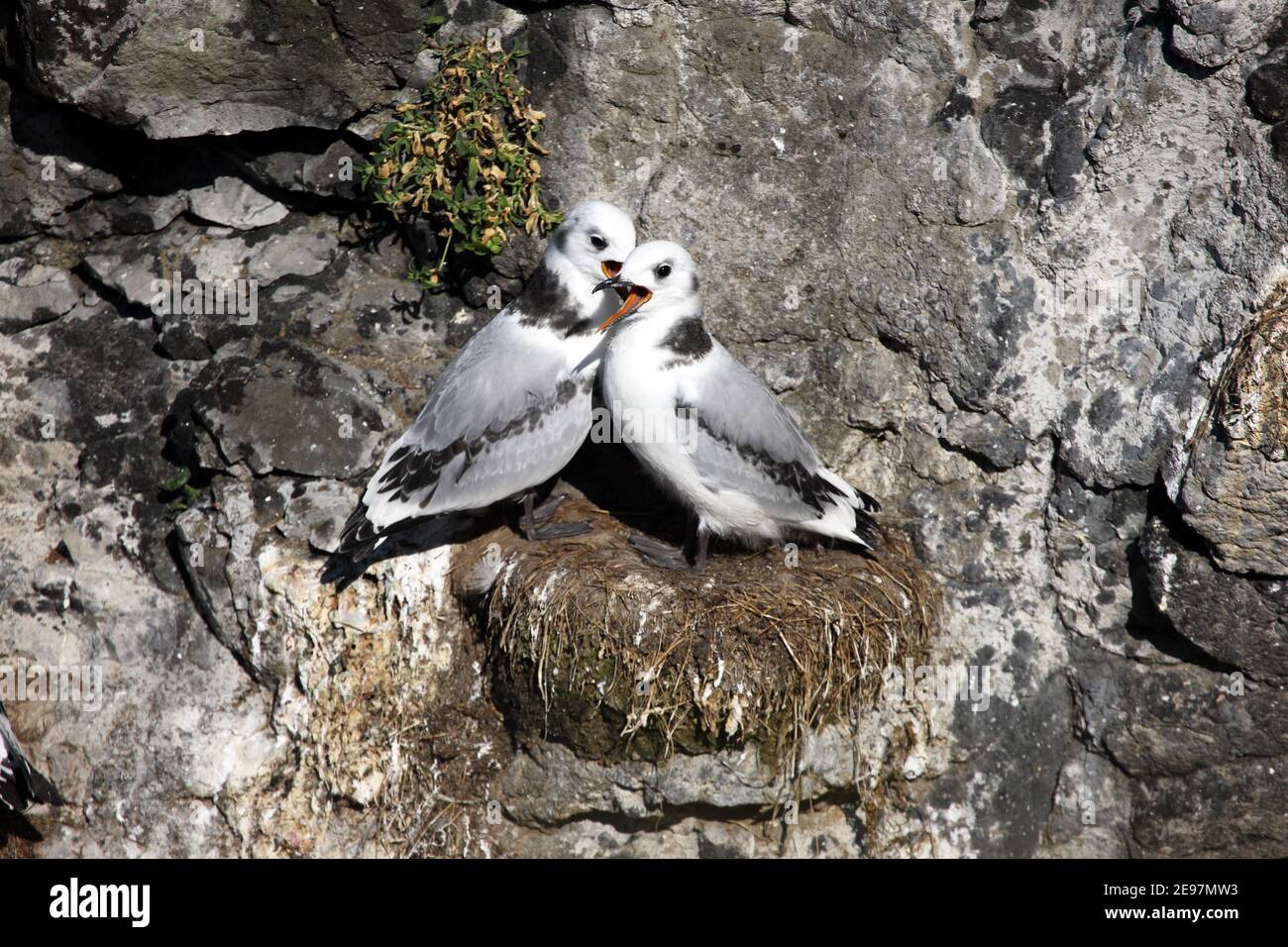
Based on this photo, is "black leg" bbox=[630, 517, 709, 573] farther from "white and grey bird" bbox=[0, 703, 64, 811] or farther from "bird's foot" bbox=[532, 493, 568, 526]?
"white and grey bird" bbox=[0, 703, 64, 811]

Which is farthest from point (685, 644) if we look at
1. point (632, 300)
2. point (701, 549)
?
point (632, 300)

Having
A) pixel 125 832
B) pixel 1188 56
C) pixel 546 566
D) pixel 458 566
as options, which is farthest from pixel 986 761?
pixel 125 832

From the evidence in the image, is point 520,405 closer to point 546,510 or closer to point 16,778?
point 546,510

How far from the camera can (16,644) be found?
5.17 m

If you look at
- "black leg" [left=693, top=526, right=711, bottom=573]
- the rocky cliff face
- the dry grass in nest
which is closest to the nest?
"black leg" [left=693, top=526, right=711, bottom=573]

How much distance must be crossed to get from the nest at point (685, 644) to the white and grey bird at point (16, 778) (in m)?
1.92

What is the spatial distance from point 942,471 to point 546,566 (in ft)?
5.84

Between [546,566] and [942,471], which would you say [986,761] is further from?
[546,566]

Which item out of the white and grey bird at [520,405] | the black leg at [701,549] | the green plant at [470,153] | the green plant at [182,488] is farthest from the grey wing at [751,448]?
the green plant at [182,488]

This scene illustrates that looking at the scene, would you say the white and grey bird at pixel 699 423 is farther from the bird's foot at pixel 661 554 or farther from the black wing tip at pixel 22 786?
the black wing tip at pixel 22 786

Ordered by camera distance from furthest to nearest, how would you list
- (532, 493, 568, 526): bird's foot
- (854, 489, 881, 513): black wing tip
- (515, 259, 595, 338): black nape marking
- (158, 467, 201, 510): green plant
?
(532, 493, 568, 526): bird's foot → (158, 467, 201, 510): green plant → (854, 489, 881, 513): black wing tip → (515, 259, 595, 338): black nape marking

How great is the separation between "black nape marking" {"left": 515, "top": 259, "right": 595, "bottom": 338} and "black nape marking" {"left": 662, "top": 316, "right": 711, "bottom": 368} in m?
0.46

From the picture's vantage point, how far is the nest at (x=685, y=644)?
457 cm

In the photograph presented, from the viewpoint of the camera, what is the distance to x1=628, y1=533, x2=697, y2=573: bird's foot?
4.95 metres
